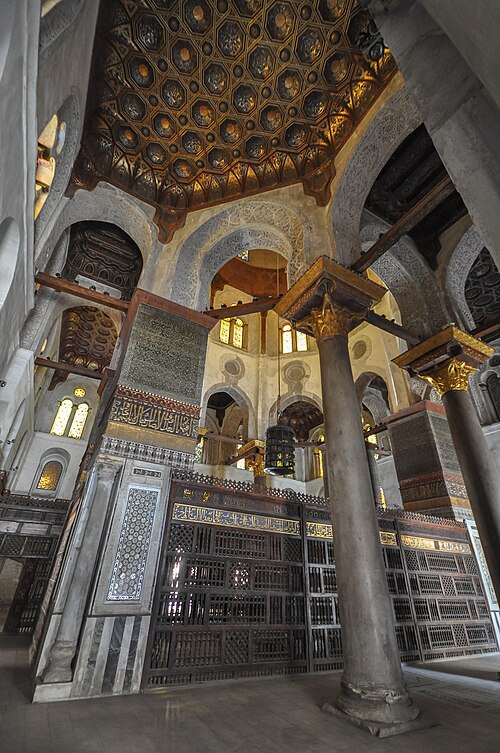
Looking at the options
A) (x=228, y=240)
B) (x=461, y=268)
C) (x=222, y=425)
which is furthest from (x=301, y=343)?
(x=228, y=240)

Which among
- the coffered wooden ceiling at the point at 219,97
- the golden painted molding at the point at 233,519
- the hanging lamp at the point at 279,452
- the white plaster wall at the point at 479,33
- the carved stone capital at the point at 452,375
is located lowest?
the golden painted molding at the point at 233,519

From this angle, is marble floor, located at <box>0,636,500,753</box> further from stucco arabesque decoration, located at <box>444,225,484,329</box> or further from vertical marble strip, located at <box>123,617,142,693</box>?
stucco arabesque decoration, located at <box>444,225,484,329</box>

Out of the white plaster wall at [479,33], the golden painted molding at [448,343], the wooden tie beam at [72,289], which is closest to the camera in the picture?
the white plaster wall at [479,33]

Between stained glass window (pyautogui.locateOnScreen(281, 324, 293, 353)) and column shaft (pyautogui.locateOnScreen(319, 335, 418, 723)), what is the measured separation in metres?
10.6

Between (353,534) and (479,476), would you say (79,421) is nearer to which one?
(353,534)

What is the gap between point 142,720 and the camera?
2646 millimetres

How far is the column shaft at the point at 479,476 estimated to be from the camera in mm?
4930

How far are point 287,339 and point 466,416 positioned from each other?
32.0 ft

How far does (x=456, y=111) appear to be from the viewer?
1674 millimetres

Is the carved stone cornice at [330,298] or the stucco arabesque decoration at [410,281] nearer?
the carved stone cornice at [330,298]

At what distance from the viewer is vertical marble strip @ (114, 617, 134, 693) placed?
11.2 ft

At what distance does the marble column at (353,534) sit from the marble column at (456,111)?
2.91m

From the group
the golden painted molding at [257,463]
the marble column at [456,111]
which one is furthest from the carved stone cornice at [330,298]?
the golden painted molding at [257,463]

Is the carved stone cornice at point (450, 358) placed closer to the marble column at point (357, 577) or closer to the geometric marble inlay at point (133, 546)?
the marble column at point (357, 577)
